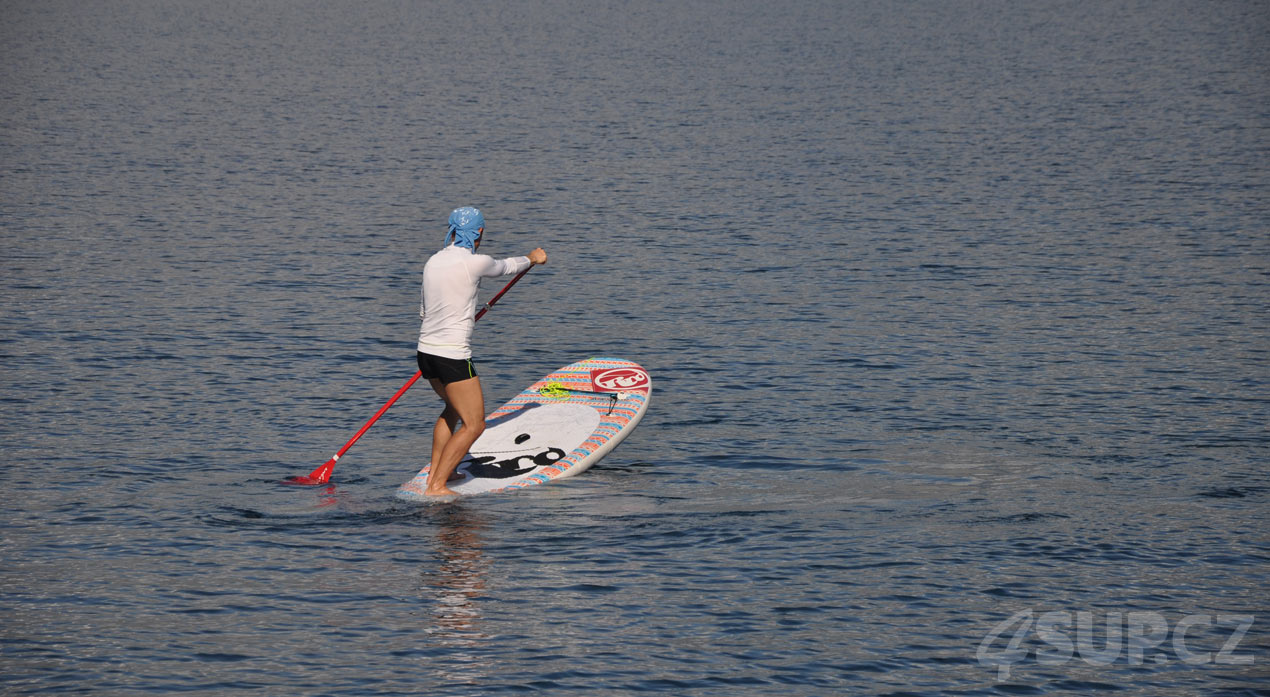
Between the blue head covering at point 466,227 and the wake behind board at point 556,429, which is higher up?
the blue head covering at point 466,227

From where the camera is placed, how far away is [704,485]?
13227 mm

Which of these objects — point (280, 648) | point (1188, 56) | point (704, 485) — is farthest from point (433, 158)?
point (1188, 56)

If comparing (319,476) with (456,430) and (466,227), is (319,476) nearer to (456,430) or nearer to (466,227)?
(456,430)

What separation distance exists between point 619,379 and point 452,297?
332 centimetres

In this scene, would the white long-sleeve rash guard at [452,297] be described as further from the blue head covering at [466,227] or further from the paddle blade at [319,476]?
the paddle blade at [319,476]

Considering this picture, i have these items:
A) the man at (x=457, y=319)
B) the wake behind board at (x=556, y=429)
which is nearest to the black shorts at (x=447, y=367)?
the man at (x=457, y=319)

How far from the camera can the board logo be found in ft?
48.4

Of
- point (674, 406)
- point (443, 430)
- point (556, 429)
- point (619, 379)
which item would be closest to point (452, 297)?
point (443, 430)

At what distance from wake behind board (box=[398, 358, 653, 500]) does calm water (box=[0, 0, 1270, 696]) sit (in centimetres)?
27

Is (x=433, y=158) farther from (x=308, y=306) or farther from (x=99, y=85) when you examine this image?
(x=99, y=85)

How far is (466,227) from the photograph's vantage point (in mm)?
12055

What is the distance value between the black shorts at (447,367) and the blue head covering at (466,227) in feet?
3.18

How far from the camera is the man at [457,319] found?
1194 centimetres

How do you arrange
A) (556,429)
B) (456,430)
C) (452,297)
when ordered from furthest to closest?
(556,429)
(456,430)
(452,297)
